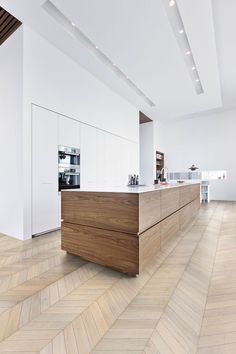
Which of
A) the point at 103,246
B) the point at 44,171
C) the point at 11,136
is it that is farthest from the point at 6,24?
the point at 103,246

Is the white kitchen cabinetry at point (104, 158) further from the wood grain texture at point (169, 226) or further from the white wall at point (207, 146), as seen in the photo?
the white wall at point (207, 146)

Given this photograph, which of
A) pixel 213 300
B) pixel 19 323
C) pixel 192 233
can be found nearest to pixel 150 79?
pixel 192 233

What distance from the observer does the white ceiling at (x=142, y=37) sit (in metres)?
2.72

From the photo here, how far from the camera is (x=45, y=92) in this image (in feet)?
11.1

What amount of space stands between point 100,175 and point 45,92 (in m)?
2.15

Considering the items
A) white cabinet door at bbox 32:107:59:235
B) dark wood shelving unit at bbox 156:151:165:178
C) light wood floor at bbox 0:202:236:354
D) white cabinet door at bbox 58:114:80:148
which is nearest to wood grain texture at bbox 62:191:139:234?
light wood floor at bbox 0:202:236:354

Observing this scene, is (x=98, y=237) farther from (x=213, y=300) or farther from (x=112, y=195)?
(x=213, y=300)

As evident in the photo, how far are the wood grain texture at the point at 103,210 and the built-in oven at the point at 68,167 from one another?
1.35 metres

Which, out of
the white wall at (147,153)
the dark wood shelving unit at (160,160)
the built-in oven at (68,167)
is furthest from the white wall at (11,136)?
the dark wood shelving unit at (160,160)

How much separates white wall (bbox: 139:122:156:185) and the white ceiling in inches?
111

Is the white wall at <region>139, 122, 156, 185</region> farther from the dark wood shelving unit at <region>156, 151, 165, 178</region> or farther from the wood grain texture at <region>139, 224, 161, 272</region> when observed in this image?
the wood grain texture at <region>139, 224, 161, 272</region>

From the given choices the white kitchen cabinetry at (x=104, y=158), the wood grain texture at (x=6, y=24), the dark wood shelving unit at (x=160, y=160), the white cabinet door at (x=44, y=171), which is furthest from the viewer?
the dark wood shelving unit at (x=160, y=160)

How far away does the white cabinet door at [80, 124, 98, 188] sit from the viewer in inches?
163

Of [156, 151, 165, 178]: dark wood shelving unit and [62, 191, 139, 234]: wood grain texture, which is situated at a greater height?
[156, 151, 165, 178]: dark wood shelving unit
